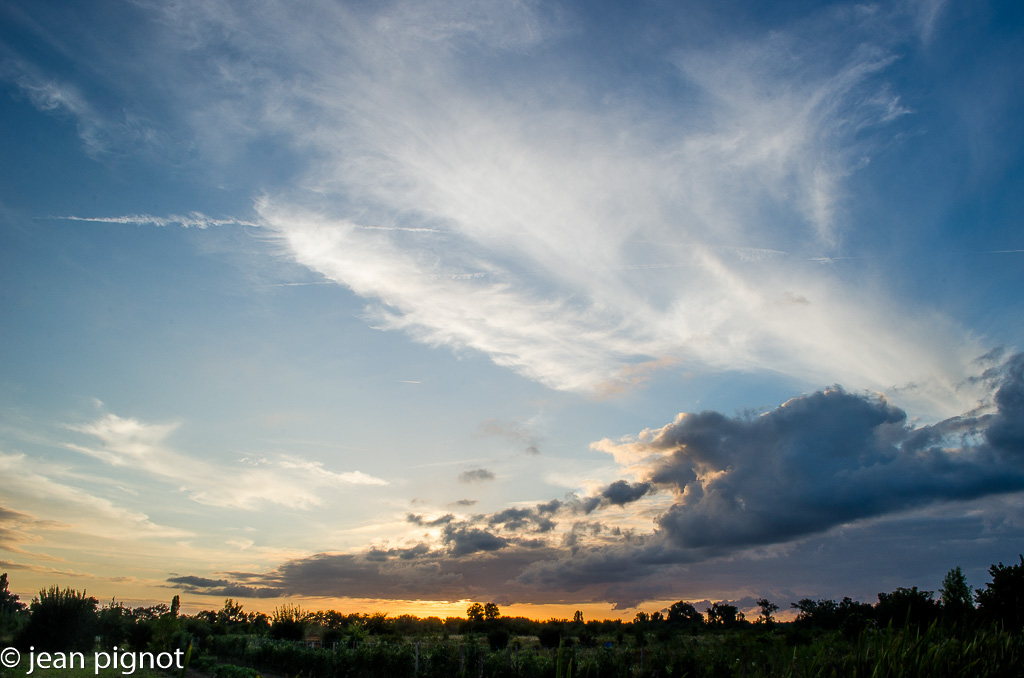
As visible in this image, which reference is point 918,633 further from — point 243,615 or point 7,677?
point 243,615

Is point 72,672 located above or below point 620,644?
above

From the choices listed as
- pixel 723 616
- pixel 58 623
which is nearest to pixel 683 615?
pixel 723 616

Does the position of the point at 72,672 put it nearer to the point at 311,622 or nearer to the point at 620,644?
the point at 311,622

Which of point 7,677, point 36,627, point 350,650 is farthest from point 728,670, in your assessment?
point 36,627

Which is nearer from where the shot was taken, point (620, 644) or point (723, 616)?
point (620, 644)

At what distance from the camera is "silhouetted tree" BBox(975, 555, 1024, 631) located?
15.5 meters

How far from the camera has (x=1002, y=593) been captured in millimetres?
16297

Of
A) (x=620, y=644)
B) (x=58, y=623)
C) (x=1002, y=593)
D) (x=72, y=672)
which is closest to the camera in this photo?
(x=1002, y=593)

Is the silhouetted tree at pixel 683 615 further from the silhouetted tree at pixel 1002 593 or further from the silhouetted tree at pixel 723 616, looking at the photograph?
the silhouetted tree at pixel 1002 593

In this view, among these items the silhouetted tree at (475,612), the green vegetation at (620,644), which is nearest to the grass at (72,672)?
the green vegetation at (620,644)

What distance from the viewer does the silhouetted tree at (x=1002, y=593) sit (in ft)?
50.8

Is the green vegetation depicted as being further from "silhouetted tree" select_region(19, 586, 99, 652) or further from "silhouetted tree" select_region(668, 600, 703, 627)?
"silhouetted tree" select_region(668, 600, 703, 627)

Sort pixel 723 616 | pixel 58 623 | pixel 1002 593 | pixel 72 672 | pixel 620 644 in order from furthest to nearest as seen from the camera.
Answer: pixel 723 616 < pixel 620 644 < pixel 58 623 < pixel 72 672 < pixel 1002 593

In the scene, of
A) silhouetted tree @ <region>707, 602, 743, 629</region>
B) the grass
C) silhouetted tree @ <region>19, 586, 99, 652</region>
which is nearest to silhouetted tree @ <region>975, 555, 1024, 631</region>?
the grass
